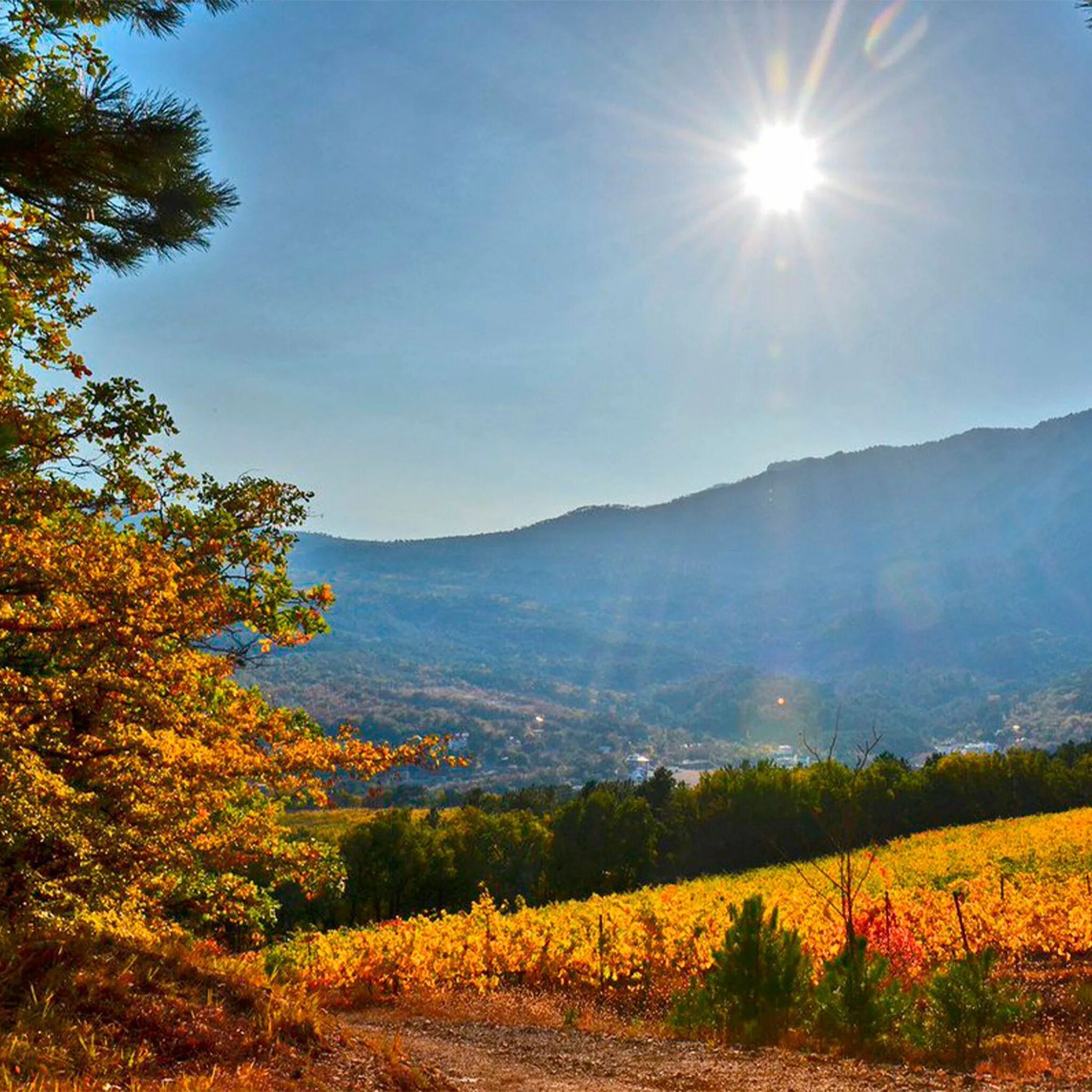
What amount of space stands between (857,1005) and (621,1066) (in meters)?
3.25

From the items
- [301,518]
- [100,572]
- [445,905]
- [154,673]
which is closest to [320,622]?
[301,518]

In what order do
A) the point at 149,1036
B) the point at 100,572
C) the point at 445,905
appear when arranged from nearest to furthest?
the point at 149,1036 < the point at 100,572 < the point at 445,905

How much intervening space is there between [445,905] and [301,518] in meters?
55.0

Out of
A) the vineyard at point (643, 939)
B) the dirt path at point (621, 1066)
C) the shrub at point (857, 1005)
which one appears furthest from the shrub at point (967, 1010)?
the vineyard at point (643, 939)

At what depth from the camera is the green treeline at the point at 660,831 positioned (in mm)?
58688

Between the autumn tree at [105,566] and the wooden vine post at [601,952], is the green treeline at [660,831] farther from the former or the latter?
the autumn tree at [105,566]

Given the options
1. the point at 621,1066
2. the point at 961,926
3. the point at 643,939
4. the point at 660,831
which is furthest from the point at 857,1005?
the point at 660,831

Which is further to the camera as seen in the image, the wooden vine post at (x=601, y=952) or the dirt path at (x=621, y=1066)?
the wooden vine post at (x=601, y=952)

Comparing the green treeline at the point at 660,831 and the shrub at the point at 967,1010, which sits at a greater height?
the shrub at the point at 967,1010

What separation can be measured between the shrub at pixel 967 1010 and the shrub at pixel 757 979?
5.95ft

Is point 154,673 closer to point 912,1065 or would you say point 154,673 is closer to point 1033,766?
point 912,1065

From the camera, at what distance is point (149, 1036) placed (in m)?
6.02

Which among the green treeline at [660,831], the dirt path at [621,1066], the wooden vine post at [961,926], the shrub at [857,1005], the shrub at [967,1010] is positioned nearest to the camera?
the dirt path at [621,1066]

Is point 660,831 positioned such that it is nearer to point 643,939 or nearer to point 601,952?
point 643,939
